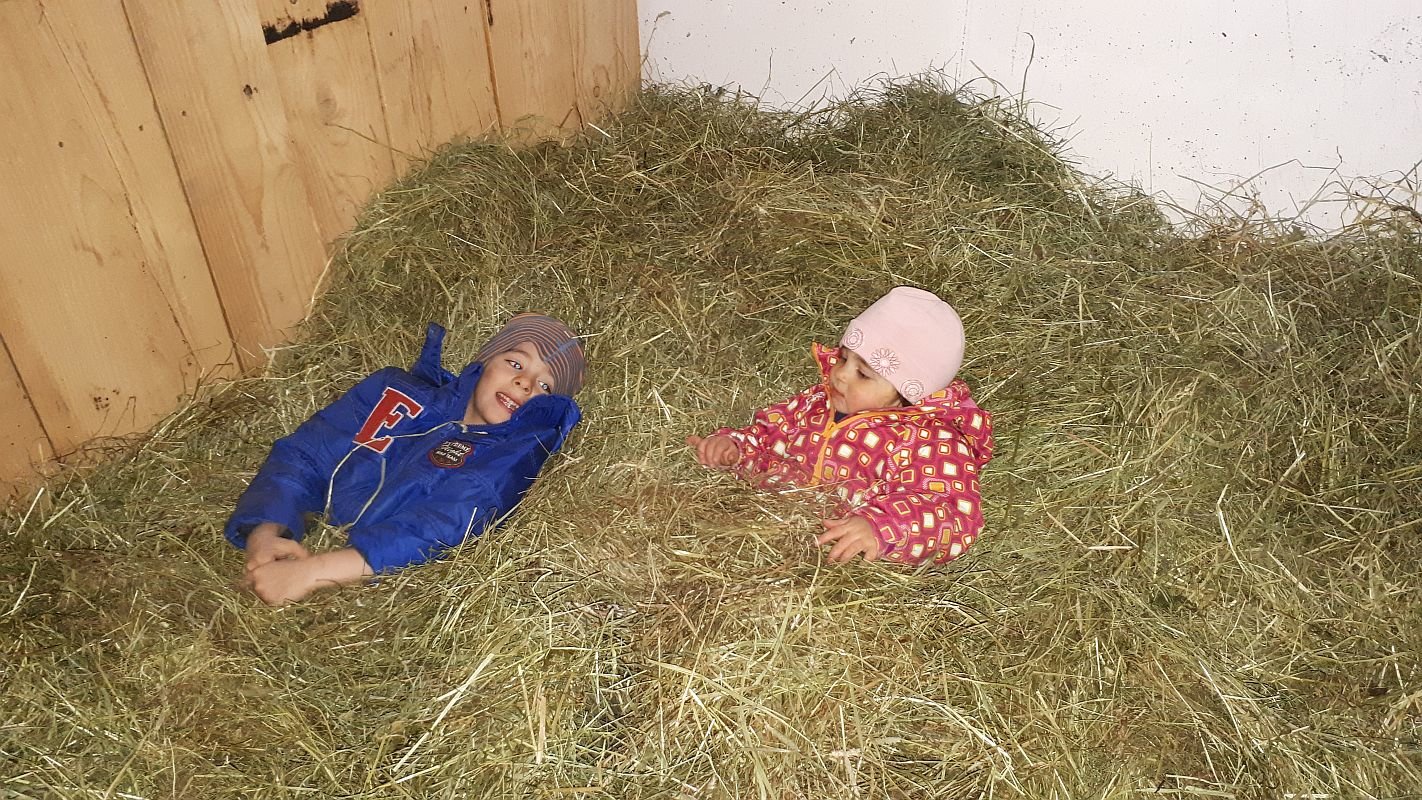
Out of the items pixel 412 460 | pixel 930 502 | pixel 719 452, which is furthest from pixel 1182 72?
pixel 412 460

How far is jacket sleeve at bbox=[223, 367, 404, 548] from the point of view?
2.88m

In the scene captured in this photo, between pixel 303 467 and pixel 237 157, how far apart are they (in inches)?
42.7

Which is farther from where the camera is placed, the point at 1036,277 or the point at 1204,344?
the point at 1036,277

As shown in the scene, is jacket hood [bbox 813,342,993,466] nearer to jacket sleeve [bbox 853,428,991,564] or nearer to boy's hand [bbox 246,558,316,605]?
jacket sleeve [bbox 853,428,991,564]

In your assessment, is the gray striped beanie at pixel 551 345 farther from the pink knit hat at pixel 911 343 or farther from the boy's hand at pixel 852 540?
the boy's hand at pixel 852 540

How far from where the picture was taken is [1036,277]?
3.79m

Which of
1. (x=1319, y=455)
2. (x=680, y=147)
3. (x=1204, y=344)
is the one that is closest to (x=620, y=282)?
(x=680, y=147)

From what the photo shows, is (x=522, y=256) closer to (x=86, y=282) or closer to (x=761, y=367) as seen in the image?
(x=761, y=367)

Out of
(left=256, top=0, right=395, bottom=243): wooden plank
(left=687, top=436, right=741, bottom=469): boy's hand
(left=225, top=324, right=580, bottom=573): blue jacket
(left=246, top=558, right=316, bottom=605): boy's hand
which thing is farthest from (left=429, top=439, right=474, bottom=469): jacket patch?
(left=256, top=0, right=395, bottom=243): wooden plank

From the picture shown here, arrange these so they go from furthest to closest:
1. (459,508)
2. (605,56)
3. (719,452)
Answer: (605,56)
(719,452)
(459,508)

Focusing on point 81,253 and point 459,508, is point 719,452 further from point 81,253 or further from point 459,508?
point 81,253

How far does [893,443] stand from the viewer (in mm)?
2973

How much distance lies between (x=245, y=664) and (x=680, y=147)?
2.79 m

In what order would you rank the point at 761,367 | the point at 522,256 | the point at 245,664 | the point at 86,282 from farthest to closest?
the point at 522,256
the point at 761,367
the point at 86,282
the point at 245,664
